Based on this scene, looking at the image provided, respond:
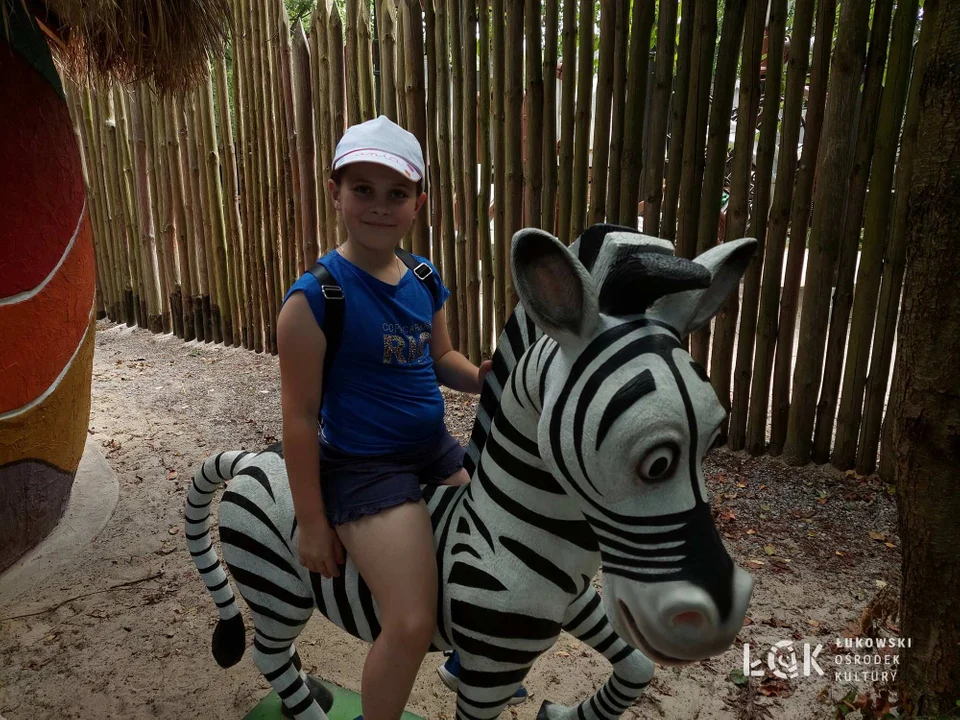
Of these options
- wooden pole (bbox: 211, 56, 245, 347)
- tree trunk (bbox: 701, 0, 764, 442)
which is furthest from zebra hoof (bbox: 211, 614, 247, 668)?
wooden pole (bbox: 211, 56, 245, 347)

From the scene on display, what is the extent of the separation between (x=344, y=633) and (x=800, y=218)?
2.82m

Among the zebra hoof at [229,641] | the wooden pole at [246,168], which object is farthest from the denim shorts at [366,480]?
the wooden pole at [246,168]

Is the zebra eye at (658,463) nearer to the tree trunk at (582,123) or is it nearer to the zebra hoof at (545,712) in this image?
the zebra hoof at (545,712)

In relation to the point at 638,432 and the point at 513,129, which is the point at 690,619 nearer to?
the point at 638,432

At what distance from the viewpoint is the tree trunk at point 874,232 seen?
114 inches

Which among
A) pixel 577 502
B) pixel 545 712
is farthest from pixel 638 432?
pixel 545 712

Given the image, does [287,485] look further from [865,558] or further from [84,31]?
[865,558]

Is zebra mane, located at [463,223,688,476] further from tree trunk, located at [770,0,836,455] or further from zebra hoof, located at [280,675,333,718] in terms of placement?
tree trunk, located at [770,0,836,455]

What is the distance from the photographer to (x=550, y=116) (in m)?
3.83

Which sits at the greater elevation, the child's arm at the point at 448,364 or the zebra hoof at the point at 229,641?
the child's arm at the point at 448,364

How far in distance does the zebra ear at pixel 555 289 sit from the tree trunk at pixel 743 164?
2.11 m

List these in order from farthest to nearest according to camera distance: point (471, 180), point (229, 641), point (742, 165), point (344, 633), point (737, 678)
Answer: point (471, 180) → point (742, 165) → point (344, 633) → point (737, 678) → point (229, 641)

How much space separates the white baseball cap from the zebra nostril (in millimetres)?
1003

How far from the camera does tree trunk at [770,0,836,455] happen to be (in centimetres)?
306
